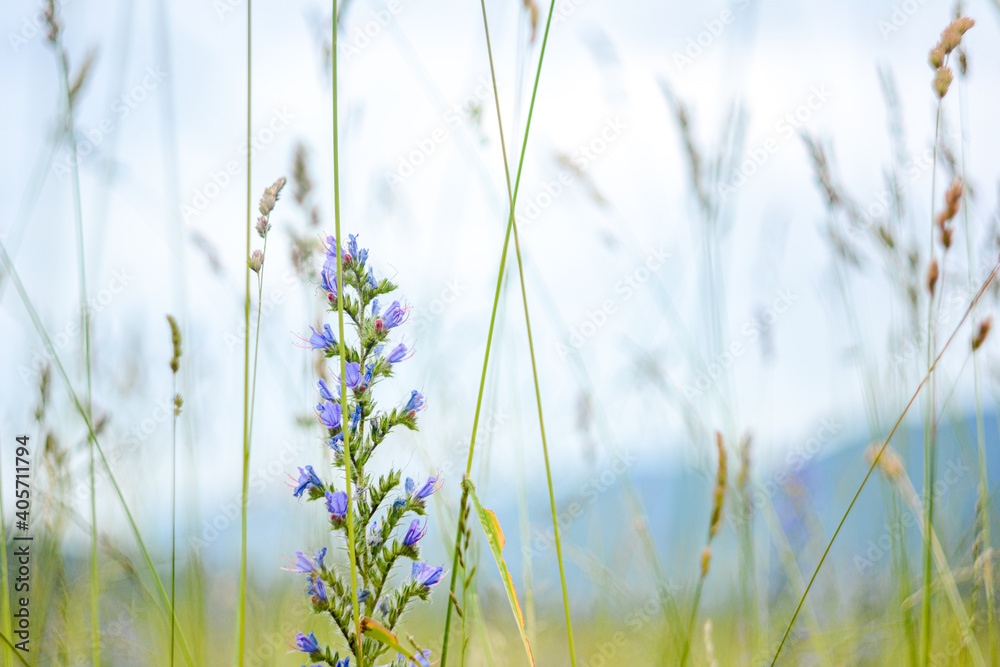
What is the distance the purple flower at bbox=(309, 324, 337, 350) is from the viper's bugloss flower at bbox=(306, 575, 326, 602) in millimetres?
475

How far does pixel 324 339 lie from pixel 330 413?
6.7 inches

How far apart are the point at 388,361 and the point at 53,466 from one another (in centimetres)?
166

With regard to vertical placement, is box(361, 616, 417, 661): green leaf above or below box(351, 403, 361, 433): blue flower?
below

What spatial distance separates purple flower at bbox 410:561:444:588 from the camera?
1.43 m

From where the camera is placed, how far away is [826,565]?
3572 mm

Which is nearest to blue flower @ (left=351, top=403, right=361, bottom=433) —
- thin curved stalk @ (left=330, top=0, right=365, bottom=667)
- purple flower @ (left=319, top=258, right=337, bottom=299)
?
thin curved stalk @ (left=330, top=0, right=365, bottom=667)

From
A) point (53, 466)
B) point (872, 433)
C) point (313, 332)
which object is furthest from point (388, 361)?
point (872, 433)

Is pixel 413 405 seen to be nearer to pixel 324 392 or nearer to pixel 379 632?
pixel 324 392

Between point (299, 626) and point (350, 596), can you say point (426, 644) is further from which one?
point (350, 596)

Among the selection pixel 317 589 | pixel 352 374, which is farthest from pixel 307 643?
pixel 352 374

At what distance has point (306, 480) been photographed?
145cm

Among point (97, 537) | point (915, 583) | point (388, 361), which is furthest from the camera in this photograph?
point (915, 583)

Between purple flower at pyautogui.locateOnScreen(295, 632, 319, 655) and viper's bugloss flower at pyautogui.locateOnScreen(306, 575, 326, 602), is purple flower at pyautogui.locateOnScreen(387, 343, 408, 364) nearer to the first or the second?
viper's bugloss flower at pyautogui.locateOnScreen(306, 575, 326, 602)

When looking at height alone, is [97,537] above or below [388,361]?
below
